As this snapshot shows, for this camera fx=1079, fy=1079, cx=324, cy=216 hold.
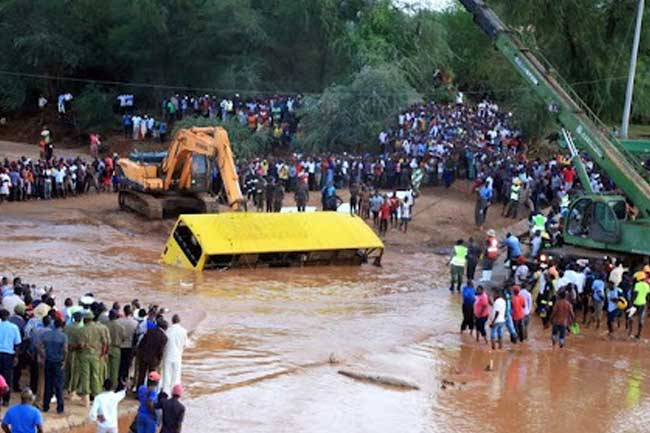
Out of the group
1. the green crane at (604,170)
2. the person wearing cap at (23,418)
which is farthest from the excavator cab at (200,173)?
the person wearing cap at (23,418)

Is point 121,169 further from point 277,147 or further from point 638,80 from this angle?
point 638,80

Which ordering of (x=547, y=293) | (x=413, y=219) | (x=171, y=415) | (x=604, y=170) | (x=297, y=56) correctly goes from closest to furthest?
(x=171, y=415)
(x=547, y=293)
(x=604, y=170)
(x=413, y=219)
(x=297, y=56)

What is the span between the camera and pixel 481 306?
19625 millimetres

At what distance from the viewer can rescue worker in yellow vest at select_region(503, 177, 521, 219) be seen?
33.3 metres

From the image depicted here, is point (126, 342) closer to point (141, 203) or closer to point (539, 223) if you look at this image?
point (539, 223)

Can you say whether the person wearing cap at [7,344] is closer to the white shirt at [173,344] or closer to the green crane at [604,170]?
the white shirt at [173,344]

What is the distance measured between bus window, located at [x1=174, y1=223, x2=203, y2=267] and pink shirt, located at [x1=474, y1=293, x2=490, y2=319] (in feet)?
26.6

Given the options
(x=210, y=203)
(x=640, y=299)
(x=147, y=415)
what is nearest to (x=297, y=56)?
(x=210, y=203)

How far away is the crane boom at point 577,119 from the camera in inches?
987

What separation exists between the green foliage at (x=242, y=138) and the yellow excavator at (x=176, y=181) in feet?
32.0

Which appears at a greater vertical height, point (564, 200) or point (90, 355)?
point (564, 200)

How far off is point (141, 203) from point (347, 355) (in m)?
15.5

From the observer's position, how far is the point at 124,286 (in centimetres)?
2323

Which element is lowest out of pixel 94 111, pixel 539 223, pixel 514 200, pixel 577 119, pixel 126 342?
pixel 126 342
